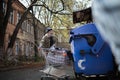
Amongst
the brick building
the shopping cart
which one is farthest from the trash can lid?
the brick building

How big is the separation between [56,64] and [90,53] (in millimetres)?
2137

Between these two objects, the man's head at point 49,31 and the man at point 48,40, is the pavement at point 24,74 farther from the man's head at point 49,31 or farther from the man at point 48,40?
the man's head at point 49,31

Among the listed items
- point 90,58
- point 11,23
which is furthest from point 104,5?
point 11,23

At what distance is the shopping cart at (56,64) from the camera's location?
25.9 ft

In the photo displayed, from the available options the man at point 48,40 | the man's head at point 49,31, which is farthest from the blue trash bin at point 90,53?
the man's head at point 49,31

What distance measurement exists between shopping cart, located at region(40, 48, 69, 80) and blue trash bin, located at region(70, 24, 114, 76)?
45.0 inches

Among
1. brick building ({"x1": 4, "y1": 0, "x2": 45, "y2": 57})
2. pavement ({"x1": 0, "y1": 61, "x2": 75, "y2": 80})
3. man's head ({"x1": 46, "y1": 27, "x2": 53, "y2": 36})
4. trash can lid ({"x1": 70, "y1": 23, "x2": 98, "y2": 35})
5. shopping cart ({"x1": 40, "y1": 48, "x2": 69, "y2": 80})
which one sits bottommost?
pavement ({"x1": 0, "y1": 61, "x2": 75, "y2": 80})

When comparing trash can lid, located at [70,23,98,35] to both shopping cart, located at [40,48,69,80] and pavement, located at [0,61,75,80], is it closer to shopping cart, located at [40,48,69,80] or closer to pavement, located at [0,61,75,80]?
shopping cart, located at [40,48,69,80]

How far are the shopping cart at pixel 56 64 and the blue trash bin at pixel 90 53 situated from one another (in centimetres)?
114

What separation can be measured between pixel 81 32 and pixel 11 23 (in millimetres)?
34154

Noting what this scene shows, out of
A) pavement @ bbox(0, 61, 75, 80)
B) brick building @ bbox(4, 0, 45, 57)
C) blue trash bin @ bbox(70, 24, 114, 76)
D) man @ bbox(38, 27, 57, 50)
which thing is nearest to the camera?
blue trash bin @ bbox(70, 24, 114, 76)

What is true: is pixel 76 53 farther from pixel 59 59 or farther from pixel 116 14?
pixel 116 14

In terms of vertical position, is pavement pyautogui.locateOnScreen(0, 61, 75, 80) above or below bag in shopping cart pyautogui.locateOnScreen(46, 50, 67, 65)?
below

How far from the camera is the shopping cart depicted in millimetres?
7904
